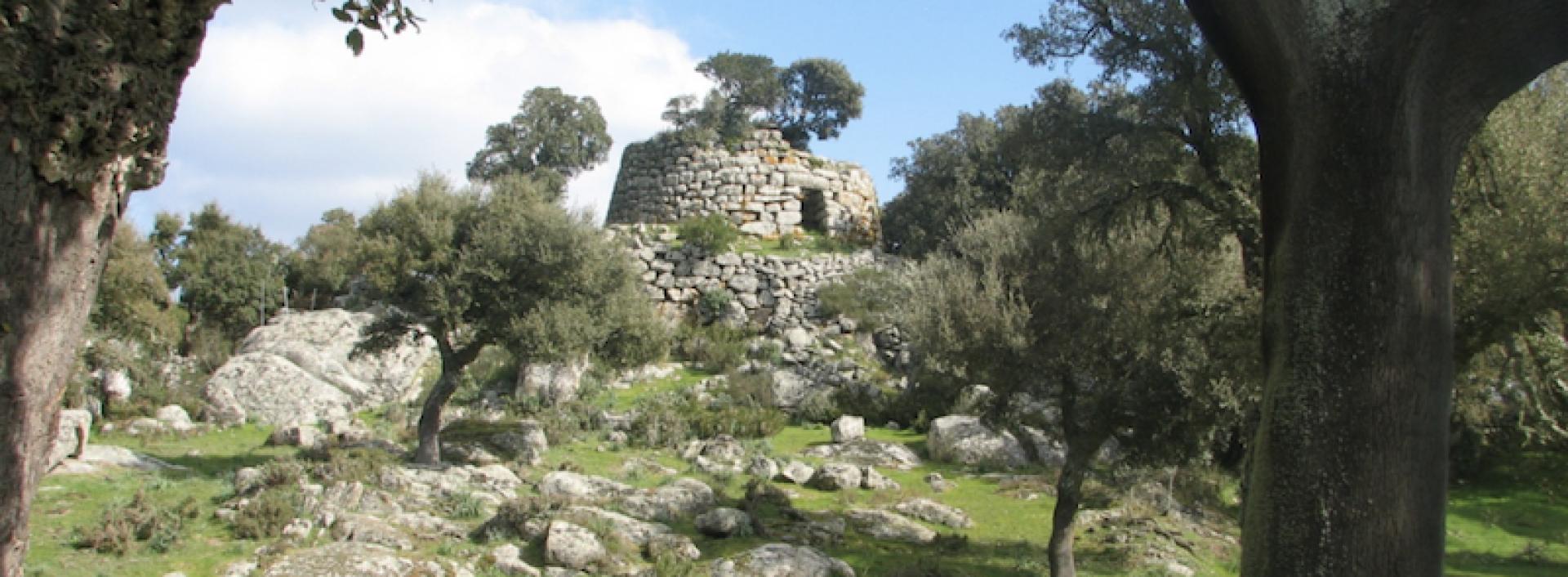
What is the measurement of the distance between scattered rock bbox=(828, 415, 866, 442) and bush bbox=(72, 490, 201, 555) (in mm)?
12424

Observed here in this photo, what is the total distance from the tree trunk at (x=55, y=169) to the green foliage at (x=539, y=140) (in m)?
31.2

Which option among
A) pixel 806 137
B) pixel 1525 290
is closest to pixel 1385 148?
pixel 1525 290

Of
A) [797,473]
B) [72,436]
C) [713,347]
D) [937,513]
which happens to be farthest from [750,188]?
[72,436]

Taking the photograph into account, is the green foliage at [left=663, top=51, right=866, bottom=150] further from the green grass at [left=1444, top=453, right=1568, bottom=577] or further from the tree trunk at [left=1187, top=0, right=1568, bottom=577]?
the tree trunk at [left=1187, top=0, right=1568, bottom=577]

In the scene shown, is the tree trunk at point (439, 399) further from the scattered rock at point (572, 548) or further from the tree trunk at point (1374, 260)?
the tree trunk at point (1374, 260)

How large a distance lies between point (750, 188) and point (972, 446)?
1655cm

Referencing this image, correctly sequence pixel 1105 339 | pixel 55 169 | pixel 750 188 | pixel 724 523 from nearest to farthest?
pixel 55 169, pixel 1105 339, pixel 724 523, pixel 750 188

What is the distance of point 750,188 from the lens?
34312 millimetres

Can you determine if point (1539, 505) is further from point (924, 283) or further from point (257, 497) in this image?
point (257, 497)

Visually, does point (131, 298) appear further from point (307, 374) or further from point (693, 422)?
point (693, 422)

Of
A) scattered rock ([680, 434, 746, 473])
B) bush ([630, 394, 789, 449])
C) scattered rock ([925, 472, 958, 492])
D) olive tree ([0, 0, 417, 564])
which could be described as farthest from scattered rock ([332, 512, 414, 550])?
scattered rock ([925, 472, 958, 492])

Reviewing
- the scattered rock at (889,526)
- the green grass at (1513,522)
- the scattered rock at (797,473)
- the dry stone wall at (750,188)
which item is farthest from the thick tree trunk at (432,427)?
the dry stone wall at (750,188)

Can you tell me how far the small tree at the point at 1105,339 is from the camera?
11.1 meters

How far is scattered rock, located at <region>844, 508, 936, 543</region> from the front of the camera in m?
13.7
